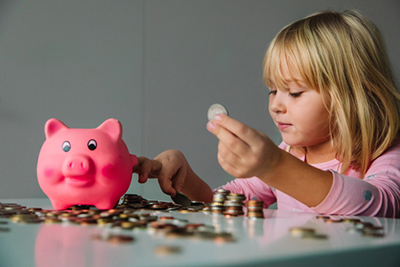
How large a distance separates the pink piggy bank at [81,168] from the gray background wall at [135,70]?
4.23 feet

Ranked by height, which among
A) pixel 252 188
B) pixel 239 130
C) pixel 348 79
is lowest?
pixel 252 188

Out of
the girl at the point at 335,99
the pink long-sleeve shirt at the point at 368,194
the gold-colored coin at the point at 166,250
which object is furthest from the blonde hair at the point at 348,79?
the gold-colored coin at the point at 166,250

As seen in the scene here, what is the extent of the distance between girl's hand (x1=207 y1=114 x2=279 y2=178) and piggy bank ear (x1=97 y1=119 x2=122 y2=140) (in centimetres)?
22

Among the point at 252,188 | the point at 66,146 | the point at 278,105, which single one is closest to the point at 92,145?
the point at 66,146

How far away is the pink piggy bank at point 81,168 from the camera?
666 millimetres

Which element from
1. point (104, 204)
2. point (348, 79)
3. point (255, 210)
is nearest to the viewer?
point (255, 210)

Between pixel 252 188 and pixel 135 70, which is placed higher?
pixel 135 70

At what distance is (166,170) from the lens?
960mm

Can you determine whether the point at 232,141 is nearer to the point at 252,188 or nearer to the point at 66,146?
the point at 66,146

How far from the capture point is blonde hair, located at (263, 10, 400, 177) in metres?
0.98

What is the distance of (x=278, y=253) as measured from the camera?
313 mm

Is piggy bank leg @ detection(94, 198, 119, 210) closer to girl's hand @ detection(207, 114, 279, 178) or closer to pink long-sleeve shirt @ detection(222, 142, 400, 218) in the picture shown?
girl's hand @ detection(207, 114, 279, 178)

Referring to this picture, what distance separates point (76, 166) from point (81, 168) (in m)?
0.01

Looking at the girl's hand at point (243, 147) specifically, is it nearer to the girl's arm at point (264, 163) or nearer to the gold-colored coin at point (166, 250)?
the girl's arm at point (264, 163)
